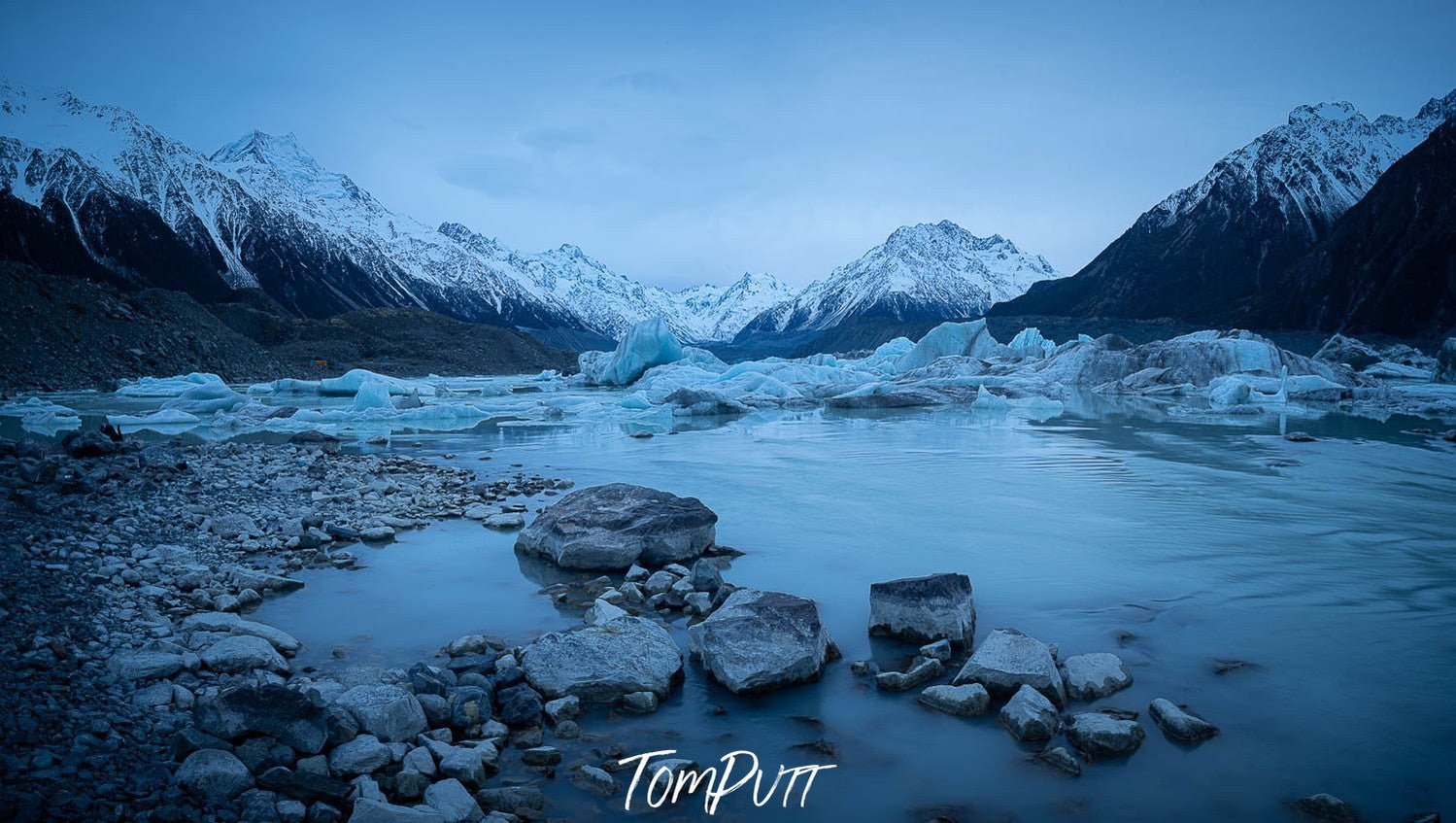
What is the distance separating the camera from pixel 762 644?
3496 millimetres

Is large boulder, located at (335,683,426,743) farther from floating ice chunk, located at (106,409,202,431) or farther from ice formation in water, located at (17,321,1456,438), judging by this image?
floating ice chunk, located at (106,409,202,431)

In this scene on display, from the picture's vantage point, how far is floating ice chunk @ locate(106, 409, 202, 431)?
16.0 metres

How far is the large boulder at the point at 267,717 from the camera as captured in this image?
2.61m

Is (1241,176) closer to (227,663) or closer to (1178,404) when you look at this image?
(1178,404)

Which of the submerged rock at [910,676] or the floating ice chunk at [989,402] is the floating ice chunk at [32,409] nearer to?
the submerged rock at [910,676]

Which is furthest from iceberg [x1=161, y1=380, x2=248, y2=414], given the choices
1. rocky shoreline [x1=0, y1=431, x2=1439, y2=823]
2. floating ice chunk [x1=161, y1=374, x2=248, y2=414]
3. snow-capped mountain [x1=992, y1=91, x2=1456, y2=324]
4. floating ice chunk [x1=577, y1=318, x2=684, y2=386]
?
snow-capped mountain [x1=992, y1=91, x2=1456, y2=324]

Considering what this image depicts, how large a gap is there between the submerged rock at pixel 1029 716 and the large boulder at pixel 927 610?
28.9 inches

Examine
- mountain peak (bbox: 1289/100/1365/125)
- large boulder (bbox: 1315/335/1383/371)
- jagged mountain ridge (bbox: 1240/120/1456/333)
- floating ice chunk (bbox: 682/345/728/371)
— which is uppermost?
mountain peak (bbox: 1289/100/1365/125)

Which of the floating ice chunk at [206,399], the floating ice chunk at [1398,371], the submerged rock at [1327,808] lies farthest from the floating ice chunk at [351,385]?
the floating ice chunk at [1398,371]

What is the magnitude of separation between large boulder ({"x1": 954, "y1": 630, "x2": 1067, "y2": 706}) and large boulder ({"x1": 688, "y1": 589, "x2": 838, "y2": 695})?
0.67 metres

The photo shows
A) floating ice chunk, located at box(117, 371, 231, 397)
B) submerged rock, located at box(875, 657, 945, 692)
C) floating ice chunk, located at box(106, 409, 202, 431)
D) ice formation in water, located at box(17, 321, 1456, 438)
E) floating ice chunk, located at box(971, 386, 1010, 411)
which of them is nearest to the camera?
submerged rock, located at box(875, 657, 945, 692)

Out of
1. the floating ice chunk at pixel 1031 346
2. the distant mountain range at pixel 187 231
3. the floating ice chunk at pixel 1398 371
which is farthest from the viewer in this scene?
the distant mountain range at pixel 187 231

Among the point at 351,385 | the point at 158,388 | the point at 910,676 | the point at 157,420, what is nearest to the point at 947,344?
the point at 351,385

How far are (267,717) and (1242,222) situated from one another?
127 metres
